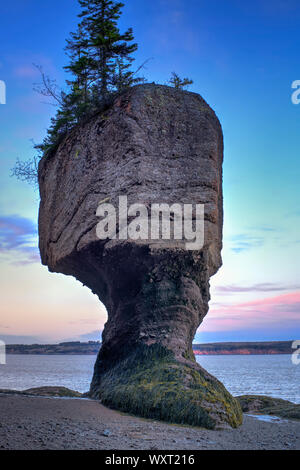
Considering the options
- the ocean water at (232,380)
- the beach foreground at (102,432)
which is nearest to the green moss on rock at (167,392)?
the beach foreground at (102,432)

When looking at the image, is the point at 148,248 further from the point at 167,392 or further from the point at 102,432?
the point at 102,432

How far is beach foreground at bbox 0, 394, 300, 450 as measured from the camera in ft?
21.1

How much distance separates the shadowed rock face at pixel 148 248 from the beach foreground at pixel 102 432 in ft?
3.15

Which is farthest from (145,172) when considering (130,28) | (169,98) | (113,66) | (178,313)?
(130,28)

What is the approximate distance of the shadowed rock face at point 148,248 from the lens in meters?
10.5

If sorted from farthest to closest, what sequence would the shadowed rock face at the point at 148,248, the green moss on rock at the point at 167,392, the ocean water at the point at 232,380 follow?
1. the ocean water at the point at 232,380
2. the shadowed rock face at the point at 148,248
3. the green moss on rock at the point at 167,392

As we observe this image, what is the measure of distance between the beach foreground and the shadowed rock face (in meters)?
0.96

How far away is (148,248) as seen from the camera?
1116cm

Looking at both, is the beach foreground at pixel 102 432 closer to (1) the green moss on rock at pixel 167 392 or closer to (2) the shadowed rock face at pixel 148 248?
(1) the green moss on rock at pixel 167 392

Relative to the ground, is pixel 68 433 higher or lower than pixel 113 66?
lower

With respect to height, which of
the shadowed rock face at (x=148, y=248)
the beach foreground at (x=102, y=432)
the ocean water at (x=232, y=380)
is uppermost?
the shadowed rock face at (x=148, y=248)

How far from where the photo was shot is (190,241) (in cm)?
1145

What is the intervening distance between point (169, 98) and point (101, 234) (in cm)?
465
